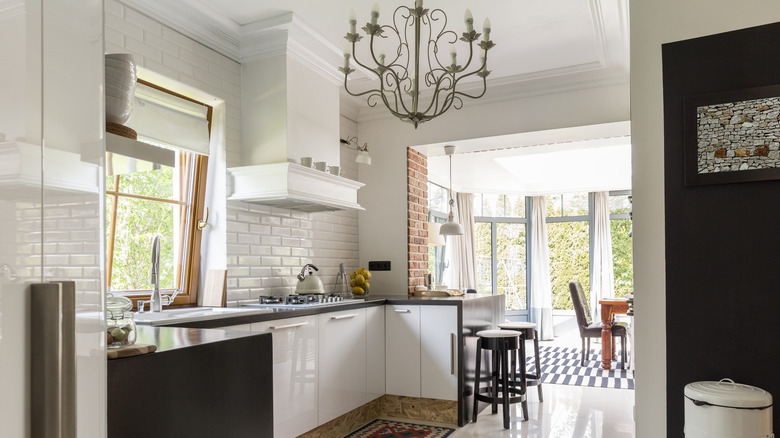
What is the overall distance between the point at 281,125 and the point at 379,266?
1.95m

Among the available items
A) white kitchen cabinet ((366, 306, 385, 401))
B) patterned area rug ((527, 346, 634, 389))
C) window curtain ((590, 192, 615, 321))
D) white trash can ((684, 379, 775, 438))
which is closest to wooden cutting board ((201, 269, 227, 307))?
white kitchen cabinet ((366, 306, 385, 401))

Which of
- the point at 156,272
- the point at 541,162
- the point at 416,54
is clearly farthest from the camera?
the point at 541,162

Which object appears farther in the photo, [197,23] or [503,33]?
[503,33]

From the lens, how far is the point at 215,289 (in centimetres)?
362

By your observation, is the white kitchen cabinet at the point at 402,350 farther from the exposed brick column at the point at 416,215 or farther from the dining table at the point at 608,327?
the dining table at the point at 608,327

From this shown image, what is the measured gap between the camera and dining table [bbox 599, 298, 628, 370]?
6762 millimetres

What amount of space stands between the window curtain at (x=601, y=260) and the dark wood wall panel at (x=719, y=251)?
7484mm

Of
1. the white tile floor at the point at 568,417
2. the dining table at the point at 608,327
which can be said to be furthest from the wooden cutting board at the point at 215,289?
the dining table at the point at 608,327

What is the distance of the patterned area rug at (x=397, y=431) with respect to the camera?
4.08 metres

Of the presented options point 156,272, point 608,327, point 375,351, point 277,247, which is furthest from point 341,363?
point 608,327

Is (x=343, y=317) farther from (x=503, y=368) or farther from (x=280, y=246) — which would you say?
(x=503, y=368)

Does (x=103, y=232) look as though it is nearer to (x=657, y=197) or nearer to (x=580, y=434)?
(x=657, y=197)

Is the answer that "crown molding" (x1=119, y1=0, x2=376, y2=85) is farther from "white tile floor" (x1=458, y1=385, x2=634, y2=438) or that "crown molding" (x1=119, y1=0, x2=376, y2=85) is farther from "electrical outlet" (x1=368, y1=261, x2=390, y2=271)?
"white tile floor" (x1=458, y1=385, x2=634, y2=438)

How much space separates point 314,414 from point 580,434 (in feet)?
6.30
